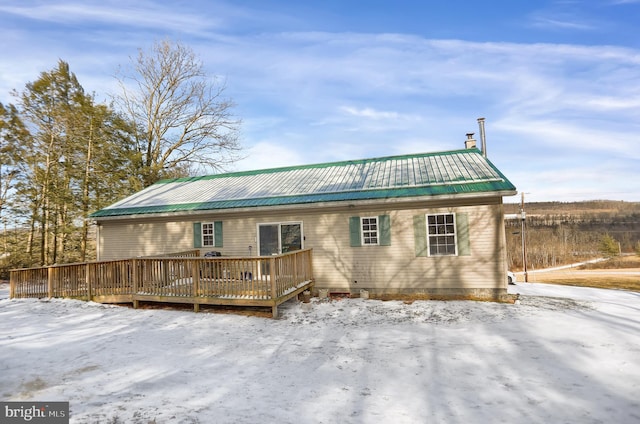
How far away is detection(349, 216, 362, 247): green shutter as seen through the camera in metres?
9.97

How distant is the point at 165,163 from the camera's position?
23.5 metres

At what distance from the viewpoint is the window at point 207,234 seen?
38.1 feet

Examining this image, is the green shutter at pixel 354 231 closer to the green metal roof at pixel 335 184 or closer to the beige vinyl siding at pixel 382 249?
the beige vinyl siding at pixel 382 249

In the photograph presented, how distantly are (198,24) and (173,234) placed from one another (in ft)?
31.2

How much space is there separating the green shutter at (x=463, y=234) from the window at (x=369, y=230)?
248 cm

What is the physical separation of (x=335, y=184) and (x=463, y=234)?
469 cm

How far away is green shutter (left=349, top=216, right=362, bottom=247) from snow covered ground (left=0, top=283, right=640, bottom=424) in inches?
94.0

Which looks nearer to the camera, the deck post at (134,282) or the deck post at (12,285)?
the deck post at (134,282)

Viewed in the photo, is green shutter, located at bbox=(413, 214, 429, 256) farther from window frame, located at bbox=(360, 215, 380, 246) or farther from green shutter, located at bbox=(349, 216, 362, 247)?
green shutter, located at bbox=(349, 216, 362, 247)

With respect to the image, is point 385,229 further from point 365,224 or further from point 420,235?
point 420,235

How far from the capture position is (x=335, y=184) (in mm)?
11297

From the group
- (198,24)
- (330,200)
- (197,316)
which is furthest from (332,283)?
(198,24)

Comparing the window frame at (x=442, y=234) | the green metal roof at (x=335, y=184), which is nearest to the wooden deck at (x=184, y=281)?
the green metal roof at (x=335, y=184)

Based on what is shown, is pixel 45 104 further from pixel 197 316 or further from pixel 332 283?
pixel 332 283
